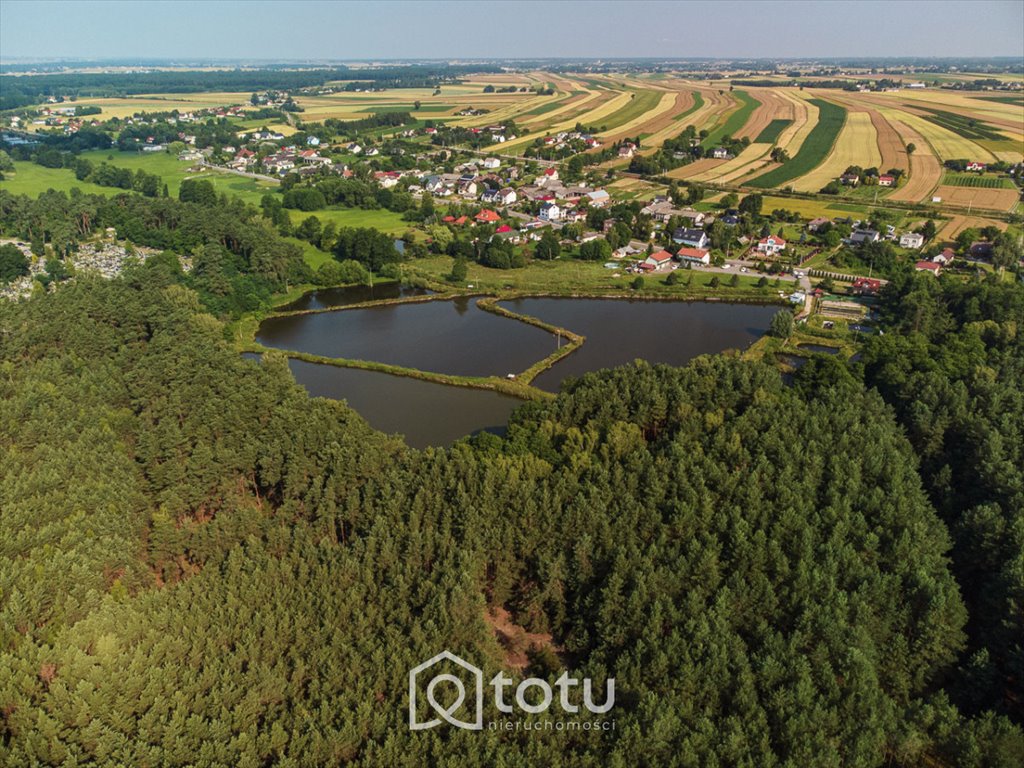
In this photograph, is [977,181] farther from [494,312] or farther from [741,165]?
[494,312]

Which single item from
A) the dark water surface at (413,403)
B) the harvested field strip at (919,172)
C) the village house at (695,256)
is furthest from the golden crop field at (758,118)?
the dark water surface at (413,403)

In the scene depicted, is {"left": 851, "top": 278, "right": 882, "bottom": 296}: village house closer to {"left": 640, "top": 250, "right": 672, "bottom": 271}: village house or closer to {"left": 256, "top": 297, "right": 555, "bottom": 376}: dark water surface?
{"left": 640, "top": 250, "right": 672, "bottom": 271}: village house

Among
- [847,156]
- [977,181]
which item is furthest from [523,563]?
[847,156]

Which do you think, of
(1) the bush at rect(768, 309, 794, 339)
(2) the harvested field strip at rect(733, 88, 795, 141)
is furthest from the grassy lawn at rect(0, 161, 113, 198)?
(2) the harvested field strip at rect(733, 88, 795, 141)

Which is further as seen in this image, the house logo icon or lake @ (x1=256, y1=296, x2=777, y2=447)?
lake @ (x1=256, y1=296, x2=777, y2=447)

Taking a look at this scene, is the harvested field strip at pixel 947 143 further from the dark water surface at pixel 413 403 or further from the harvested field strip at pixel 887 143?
the dark water surface at pixel 413 403

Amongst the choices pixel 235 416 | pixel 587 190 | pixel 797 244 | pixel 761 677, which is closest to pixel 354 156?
pixel 587 190

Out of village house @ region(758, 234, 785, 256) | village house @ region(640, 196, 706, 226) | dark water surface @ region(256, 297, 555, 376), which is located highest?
village house @ region(640, 196, 706, 226)
